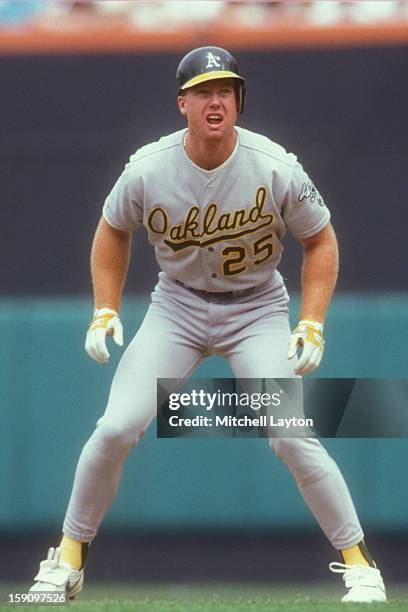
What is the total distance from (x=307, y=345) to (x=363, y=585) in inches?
16.9

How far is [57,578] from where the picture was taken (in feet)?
8.54

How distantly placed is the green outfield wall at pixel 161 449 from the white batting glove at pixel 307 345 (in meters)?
1.20

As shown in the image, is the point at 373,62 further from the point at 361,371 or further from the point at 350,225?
the point at 361,371

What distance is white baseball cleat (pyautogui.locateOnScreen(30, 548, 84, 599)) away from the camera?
2588mm

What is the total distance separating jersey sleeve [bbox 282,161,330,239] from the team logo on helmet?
24 centimetres

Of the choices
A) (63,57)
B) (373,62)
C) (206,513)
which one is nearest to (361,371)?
(206,513)

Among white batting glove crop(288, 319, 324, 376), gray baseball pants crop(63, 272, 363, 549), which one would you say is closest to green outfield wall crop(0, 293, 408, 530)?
gray baseball pants crop(63, 272, 363, 549)

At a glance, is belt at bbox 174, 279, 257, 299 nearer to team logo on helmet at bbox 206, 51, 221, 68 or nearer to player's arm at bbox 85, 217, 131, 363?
player's arm at bbox 85, 217, 131, 363

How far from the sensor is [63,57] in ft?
12.8

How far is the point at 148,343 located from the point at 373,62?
1.51 meters

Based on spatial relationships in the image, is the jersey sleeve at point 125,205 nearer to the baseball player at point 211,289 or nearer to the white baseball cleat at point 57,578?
the baseball player at point 211,289

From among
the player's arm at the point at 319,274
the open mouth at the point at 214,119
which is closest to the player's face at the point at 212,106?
the open mouth at the point at 214,119

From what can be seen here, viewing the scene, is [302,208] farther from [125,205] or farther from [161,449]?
[161,449]

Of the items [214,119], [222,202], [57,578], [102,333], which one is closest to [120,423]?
[102,333]
